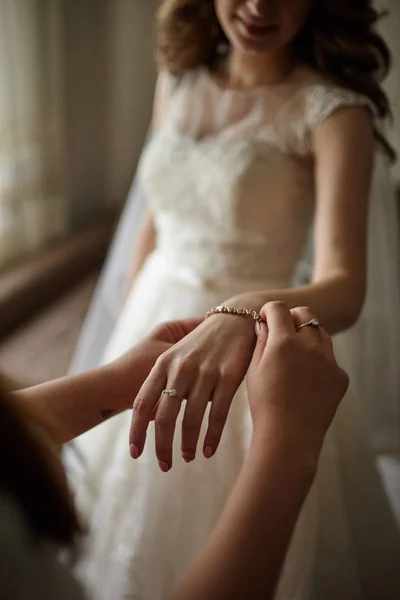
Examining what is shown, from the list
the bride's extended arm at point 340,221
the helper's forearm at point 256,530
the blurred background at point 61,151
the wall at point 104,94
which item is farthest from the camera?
the wall at point 104,94

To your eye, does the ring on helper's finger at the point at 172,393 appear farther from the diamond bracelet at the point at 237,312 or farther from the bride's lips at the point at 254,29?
the bride's lips at the point at 254,29

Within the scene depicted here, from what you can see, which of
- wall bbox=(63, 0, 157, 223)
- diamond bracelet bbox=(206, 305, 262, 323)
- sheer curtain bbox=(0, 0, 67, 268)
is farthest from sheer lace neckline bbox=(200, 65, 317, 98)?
wall bbox=(63, 0, 157, 223)

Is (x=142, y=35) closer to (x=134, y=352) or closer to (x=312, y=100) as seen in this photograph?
(x=312, y=100)

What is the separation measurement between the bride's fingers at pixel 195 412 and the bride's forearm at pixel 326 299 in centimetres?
11

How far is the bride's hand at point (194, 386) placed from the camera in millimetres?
458

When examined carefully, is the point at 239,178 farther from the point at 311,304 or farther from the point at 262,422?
the point at 262,422

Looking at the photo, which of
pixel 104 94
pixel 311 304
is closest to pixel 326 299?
pixel 311 304

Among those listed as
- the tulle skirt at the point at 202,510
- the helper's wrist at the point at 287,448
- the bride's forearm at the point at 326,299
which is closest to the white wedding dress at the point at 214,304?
the tulle skirt at the point at 202,510

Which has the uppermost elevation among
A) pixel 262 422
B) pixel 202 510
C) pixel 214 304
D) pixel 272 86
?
pixel 272 86

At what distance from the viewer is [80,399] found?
0.56m

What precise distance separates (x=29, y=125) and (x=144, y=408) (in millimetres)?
1438

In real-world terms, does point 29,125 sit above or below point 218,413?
above

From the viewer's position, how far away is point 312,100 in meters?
0.84

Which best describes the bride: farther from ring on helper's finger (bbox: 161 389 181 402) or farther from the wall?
the wall
